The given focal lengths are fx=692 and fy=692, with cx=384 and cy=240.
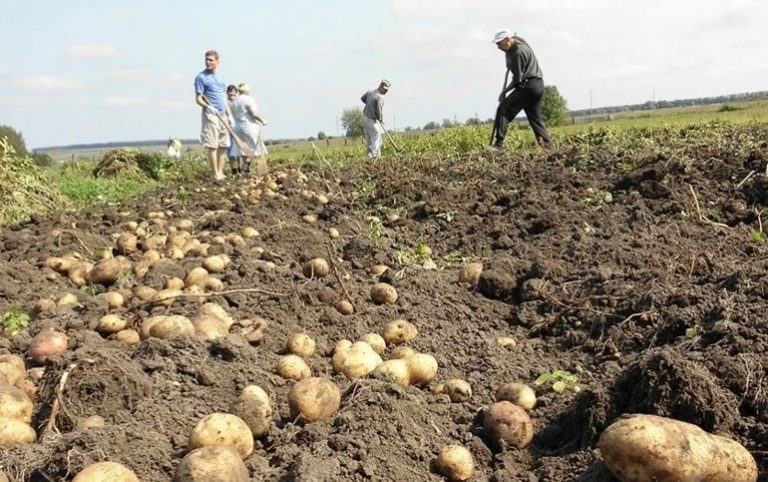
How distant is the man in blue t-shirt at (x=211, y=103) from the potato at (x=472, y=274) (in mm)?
7369

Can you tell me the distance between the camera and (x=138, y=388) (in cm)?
302

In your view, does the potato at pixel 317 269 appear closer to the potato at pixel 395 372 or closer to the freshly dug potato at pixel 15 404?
the potato at pixel 395 372

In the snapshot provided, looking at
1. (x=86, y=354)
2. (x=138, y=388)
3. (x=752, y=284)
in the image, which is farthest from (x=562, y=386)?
(x=86, y=354)

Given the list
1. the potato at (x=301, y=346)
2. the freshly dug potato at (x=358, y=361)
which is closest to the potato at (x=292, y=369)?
the freshly dug potato at (x=358, y=361)

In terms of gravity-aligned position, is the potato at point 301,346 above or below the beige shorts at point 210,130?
below

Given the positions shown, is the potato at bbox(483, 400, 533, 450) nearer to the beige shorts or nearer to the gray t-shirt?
the beige shorts

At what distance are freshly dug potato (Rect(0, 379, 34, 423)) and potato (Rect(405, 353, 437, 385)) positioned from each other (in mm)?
1783

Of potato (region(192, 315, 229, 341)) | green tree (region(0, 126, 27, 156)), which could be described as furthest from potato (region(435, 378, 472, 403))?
green tree (region(0, 126, 27, 156))

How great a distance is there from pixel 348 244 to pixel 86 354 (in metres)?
3.30

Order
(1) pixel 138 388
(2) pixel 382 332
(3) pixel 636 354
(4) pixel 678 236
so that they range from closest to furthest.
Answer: (1) pixel 138 388, (3) pixel 636 354, (2) pixel 382 332, (4) pixel 678 236

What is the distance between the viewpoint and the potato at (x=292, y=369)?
3482 millimetres

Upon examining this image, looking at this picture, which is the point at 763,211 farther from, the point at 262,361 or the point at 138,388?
the point at 138,388

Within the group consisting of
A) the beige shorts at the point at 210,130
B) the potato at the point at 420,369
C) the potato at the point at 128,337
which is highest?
the beige shorts at the point at 210,130

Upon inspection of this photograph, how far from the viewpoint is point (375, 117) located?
16109 millimetres
